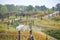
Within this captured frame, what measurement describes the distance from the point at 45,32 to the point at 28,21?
0.42 meters

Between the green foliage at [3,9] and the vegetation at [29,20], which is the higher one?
the green foliage at [3,9]

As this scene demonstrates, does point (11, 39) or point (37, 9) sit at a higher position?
point (37, 9)

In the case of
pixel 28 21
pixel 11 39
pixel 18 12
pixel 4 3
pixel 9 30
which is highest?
pixel 4 3

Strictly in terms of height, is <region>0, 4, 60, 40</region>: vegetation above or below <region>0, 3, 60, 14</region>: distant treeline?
below

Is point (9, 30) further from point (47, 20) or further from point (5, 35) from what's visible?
point (47, 20)

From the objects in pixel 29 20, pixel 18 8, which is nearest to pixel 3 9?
pixel 18 8

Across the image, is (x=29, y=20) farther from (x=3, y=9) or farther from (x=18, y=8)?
(x=3, y=9)

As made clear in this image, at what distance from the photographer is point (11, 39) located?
2658mm

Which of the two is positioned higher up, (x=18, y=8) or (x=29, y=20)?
(x=18, y=8)

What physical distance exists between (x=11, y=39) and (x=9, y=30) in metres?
0.19

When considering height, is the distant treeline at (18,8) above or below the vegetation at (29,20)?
above

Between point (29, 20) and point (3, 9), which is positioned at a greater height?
point (3, 9)

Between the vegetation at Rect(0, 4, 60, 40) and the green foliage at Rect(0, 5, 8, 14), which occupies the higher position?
the green foliage at Rect(0, 5, 8, 14)

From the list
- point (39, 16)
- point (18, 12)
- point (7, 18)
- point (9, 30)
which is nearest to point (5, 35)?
point (9, 30)
